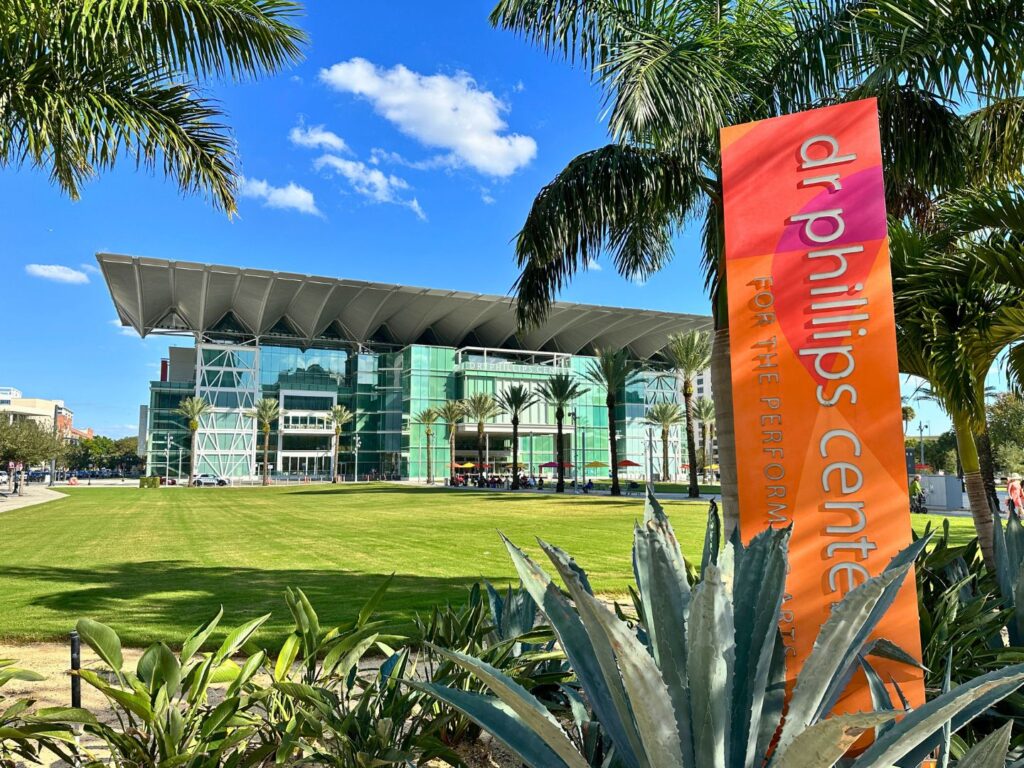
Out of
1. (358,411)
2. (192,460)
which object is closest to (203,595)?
(192,460)

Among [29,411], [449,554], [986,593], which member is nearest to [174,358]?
[449,554]

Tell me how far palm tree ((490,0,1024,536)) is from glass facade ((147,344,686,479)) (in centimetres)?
5879

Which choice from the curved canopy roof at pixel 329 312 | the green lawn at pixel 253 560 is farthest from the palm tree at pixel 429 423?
the green lawn at pixel 253 560

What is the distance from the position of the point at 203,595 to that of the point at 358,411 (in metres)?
65.4

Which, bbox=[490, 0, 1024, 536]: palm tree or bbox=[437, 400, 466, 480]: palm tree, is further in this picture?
bbox=[437, 400, 466, 480]: palm tree

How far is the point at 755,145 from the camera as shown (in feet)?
10.7

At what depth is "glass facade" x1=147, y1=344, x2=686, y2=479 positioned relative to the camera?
6681 centimetres

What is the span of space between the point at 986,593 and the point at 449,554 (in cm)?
994

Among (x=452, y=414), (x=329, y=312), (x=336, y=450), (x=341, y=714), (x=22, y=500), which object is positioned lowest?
(x=22, y=500)

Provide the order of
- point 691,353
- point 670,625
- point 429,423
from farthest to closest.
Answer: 1. point 429,423
2. point 691,353
3. point 670,625

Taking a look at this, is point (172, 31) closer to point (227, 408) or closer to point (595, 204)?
point (595, 204)

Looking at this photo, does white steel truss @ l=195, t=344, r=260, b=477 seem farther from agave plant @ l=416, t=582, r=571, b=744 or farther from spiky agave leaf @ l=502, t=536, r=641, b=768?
spiky agave leaf @ l=502, t=536, r=641, b=768

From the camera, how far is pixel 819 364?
3.02 metres

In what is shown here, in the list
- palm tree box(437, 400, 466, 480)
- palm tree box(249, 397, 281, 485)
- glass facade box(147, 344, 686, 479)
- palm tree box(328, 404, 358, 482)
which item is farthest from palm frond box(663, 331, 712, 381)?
palm tree box(249, 397, 281, 485)
